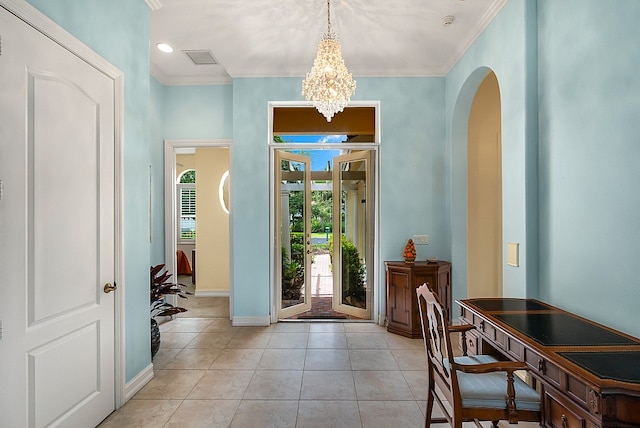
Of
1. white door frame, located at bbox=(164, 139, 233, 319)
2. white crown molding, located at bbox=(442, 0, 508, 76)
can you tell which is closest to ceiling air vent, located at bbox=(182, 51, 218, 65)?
white door frame, located at bbox=(164, 139, 233, 319)

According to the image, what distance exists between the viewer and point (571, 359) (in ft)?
4.58

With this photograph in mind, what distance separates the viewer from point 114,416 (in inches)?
92.7

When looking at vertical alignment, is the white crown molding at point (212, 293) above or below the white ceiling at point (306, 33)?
below

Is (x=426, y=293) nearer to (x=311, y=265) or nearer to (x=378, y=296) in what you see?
(x=378, y=296)

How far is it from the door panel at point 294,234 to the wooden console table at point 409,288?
1.21 m

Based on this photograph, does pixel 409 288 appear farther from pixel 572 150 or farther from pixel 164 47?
pixel 164 47

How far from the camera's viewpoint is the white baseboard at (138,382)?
8.32ft

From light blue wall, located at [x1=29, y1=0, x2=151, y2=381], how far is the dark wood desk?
2.58 m

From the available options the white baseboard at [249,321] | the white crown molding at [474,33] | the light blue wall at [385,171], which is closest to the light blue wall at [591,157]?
the white crown molding at [474,33]

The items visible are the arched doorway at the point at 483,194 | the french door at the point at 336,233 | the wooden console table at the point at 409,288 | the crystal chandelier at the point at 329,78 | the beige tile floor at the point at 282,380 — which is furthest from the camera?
the french door at the point at 336,233

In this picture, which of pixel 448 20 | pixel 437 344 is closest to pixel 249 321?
pixel 437 344

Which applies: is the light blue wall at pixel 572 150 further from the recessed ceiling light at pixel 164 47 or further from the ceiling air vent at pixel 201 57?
the recessed ceiling light at pixel 164 47

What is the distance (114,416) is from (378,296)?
10.1 feet

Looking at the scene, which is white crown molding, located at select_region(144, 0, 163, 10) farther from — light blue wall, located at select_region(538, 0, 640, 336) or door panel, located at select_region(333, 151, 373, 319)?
light blue wall, located at select_region(538, 0, 640, 336)
